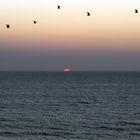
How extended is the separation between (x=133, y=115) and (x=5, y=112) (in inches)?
1012

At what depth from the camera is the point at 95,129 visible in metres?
75.3

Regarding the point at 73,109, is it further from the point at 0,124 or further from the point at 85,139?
the point at 85,139

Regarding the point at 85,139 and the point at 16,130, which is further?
the point at 16,130

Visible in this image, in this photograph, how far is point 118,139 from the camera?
67.4 m

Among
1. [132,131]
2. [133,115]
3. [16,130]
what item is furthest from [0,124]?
[133,115]

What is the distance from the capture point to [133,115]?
96.8 m

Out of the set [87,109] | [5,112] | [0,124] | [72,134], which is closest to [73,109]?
[87,109]

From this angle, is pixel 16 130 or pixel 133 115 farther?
pixel 133 115

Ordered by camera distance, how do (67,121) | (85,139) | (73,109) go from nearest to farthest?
(85,139)
(67,121)
(73,109)

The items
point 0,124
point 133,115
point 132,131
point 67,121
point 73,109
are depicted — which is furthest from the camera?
point 73,109

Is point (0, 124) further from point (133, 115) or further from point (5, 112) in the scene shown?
point (133, 115)

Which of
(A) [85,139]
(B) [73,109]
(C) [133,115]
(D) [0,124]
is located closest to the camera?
(A) [85,139]

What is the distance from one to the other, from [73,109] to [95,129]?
3482 cm

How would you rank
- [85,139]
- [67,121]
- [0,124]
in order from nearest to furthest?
[85,139], [0,124], [67,121]
